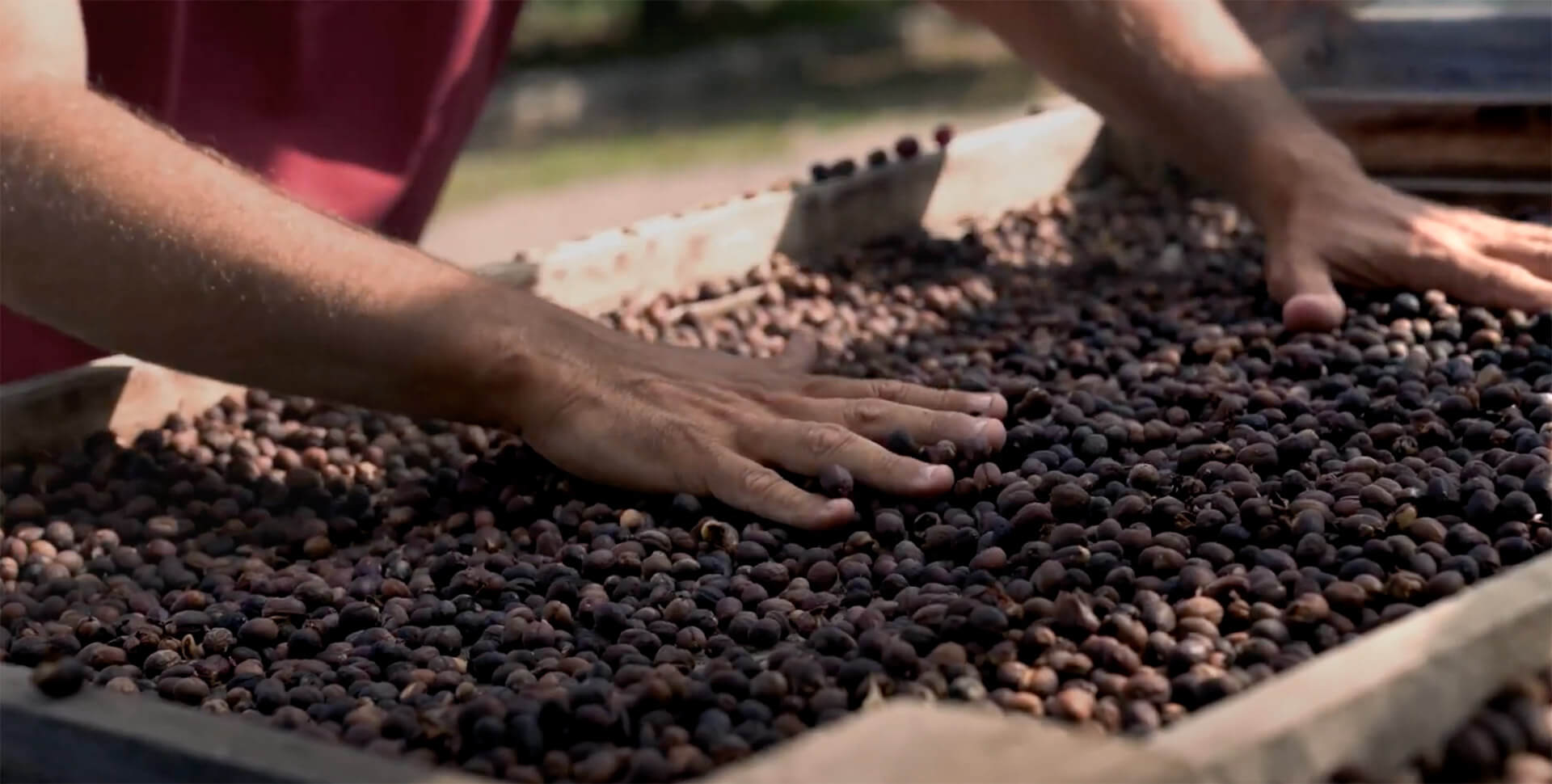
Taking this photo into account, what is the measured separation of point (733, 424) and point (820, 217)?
1415 millimetres

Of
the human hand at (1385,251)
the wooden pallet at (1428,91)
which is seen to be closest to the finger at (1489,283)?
the human hand at (1385,251)

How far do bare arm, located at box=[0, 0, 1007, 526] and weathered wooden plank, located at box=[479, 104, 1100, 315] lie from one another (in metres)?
0.85

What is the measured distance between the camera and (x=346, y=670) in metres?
1.76

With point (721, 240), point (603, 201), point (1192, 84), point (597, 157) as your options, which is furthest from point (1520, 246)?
point (597, 157)

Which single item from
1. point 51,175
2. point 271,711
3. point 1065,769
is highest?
point 51,175

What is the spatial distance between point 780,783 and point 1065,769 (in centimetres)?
17

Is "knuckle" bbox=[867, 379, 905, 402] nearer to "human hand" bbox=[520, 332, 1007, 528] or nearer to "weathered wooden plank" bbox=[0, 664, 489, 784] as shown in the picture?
"human hand" bbox=[520, 332, 1007, 528]

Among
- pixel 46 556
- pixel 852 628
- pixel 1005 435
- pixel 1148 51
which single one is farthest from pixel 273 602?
pixel 1148 51

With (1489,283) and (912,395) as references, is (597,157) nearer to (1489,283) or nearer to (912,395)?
(1489,283)

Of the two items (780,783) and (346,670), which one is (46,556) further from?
(780,783)

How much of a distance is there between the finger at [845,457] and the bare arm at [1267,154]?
90cm

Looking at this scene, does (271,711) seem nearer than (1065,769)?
No

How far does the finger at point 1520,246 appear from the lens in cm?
274

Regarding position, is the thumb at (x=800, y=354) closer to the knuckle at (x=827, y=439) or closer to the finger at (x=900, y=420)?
the finger at (x=900, y=420)
